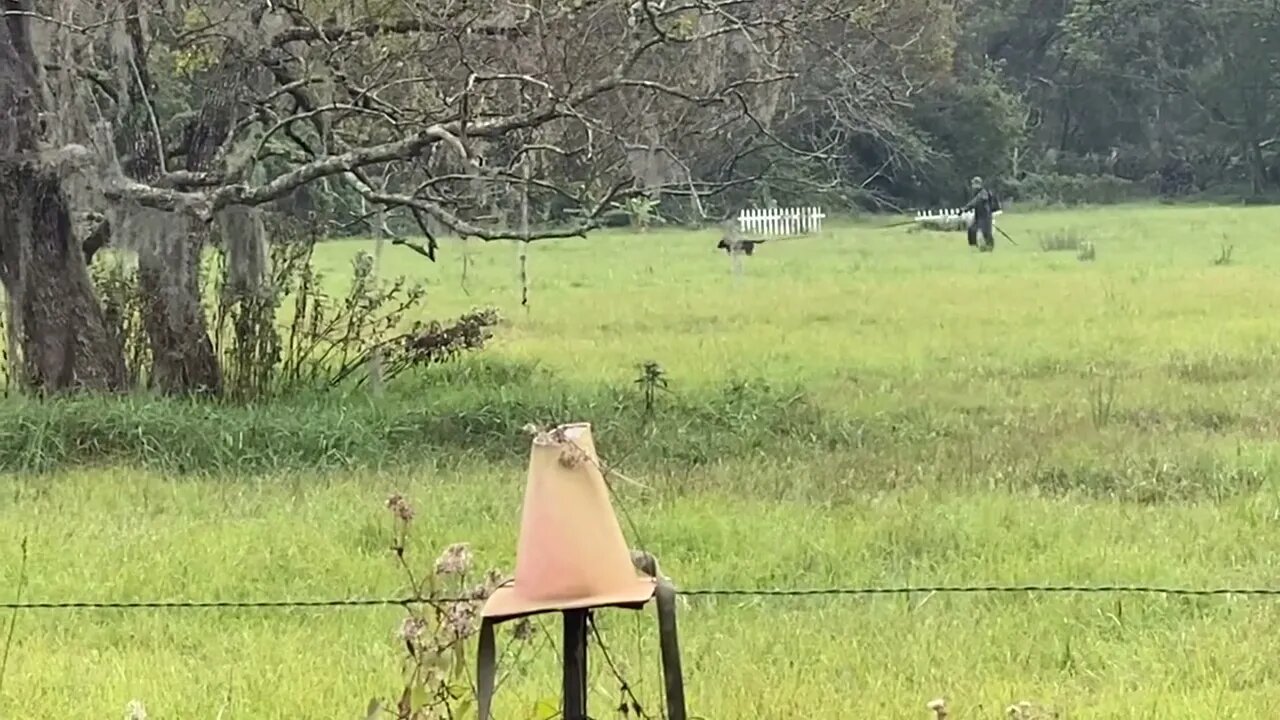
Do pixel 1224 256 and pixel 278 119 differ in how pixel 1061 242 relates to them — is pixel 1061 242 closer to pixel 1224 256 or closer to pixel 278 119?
pixel 1224 256

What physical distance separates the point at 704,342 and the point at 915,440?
5471 mm

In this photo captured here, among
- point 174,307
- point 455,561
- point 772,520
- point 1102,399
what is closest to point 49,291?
point 174,307

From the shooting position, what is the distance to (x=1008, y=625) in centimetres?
597

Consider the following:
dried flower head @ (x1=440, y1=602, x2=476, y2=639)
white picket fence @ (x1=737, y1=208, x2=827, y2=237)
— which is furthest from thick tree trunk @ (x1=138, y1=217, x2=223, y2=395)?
white picket fence @ (x1=737, y1=208, x2=827, y2=237)

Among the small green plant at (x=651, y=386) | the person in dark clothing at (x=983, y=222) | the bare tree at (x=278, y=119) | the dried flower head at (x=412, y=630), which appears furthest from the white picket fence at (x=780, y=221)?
the dried flower head at (x=412, y=630)

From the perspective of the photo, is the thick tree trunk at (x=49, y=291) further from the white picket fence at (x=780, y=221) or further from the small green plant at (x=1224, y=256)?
the white picket fence at (x=780, y=221)

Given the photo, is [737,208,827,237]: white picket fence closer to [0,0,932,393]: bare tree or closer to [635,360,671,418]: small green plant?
[0,0,932,393]: bare tree

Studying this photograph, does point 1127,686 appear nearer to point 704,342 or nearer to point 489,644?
point 489,644

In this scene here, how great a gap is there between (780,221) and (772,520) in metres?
31.5

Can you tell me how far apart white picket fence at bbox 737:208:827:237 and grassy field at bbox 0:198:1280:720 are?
22.0 metres

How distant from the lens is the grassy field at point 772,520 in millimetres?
5379

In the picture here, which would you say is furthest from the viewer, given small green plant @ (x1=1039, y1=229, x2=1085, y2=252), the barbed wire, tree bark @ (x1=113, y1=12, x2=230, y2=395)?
small green plant @ (x1=1039, y1=229, x2=1085, y2=252)

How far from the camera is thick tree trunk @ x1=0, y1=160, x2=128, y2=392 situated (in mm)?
10461

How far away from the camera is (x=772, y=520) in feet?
25.0
